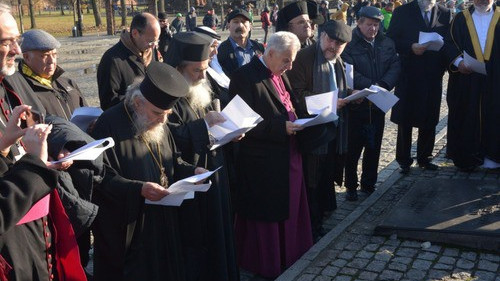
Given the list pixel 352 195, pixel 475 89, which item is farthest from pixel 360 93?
pixel 475 89

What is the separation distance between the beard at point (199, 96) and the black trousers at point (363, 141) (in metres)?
2.40

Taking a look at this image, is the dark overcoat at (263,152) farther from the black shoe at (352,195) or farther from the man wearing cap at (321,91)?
the black shoe at (352,195)

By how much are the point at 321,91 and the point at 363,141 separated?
1.26 m

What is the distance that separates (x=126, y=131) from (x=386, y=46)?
12.3 ft

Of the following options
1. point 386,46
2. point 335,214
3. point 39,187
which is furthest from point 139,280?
point 386,46

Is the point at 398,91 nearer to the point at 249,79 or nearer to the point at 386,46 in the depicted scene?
the point at 386,46

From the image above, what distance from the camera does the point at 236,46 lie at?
659 centimetres

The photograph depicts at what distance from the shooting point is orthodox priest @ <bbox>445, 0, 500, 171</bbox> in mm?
7070

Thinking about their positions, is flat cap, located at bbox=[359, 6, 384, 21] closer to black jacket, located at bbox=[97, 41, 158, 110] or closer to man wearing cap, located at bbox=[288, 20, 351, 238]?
man wearing cap, located at bbox=[288, 20, 351, 238]

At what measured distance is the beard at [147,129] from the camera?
3.70 metres

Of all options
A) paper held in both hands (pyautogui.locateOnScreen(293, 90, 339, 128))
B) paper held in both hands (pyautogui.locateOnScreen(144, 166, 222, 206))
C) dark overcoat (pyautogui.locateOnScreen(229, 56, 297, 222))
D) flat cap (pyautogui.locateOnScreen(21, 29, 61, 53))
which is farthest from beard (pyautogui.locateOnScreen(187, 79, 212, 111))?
flat cap (pyautogui.locateOnScreen(21, 29, 61, 53))

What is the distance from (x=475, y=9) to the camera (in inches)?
283

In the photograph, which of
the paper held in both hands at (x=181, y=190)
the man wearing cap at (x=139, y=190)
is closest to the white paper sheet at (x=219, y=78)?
the man wearing cap at (x=139, y=190)

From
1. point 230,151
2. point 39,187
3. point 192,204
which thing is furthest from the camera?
point 230,151
